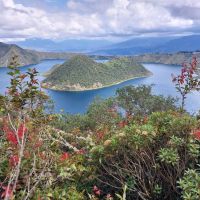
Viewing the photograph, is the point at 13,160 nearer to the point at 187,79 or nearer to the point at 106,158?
the point at 106,158

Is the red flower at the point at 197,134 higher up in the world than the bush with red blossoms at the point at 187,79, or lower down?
lower down

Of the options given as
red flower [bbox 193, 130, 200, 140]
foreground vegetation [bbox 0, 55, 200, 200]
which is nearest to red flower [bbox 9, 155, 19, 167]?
foreground vegetation [bbox 0, 55, 200, 200]

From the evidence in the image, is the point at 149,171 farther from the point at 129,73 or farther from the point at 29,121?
the point at 129,73

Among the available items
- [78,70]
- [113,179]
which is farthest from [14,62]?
Answer: [78,70]

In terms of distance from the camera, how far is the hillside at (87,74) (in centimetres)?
Result: 14462

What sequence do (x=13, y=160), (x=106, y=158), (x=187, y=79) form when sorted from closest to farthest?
(x=13, y=160) → (x=106, y=158) → (x=187, y=79)

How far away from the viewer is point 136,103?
4547 cm

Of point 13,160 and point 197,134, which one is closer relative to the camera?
point 13,160

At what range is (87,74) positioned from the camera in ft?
517

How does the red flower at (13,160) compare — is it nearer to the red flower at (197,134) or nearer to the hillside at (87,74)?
the red flower at (197,134)

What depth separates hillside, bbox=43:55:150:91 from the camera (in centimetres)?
14462

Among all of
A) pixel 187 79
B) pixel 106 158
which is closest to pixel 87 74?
pixel 187 79

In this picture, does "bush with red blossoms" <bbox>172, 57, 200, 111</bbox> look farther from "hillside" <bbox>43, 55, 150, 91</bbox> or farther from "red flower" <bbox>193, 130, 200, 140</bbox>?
"hillside" <bbox>43, 55, 150, 91</bbox>

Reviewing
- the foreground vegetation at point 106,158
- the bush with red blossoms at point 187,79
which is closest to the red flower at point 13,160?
the foreground vegetation at point 106,158
